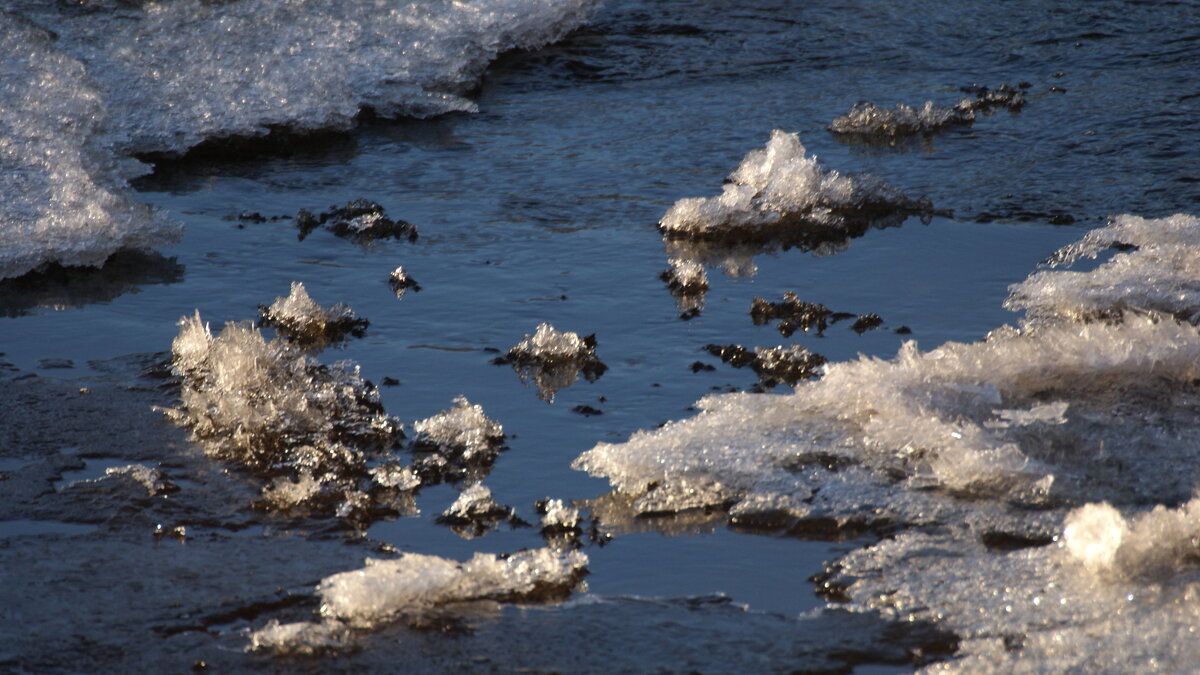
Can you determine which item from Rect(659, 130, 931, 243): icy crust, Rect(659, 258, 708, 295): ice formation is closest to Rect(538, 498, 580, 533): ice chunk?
Rect(659, 258, 708, 295): ice formation

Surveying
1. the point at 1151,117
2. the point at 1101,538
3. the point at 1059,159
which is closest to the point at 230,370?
the point at 1101,538

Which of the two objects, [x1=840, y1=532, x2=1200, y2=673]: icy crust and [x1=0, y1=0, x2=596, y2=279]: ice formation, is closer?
[x1=840, y1=532, x2=1200, y2=673]: icy crust

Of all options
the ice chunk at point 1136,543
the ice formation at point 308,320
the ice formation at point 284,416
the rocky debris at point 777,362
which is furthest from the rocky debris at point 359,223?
the ice chunk at point 1136,543

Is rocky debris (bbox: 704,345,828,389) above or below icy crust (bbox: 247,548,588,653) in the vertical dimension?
above

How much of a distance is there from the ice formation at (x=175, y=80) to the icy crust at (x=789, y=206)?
1617 mm

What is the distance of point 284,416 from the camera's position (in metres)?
2.84

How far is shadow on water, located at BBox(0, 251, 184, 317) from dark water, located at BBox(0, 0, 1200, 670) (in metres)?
0.03

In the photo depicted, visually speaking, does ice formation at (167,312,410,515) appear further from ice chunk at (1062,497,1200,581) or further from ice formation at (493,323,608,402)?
ice chunk at (1062,497,1200,581)

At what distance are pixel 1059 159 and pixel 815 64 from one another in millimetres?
1547

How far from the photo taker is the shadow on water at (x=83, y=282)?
368 centimetres

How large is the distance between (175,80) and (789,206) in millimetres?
2600

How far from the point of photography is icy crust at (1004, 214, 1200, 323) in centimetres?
330

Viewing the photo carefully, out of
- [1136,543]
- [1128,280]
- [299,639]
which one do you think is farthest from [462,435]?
[1128,280]

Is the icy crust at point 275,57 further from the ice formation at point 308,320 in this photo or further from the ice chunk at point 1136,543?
the ice chunk at point 1136,543
